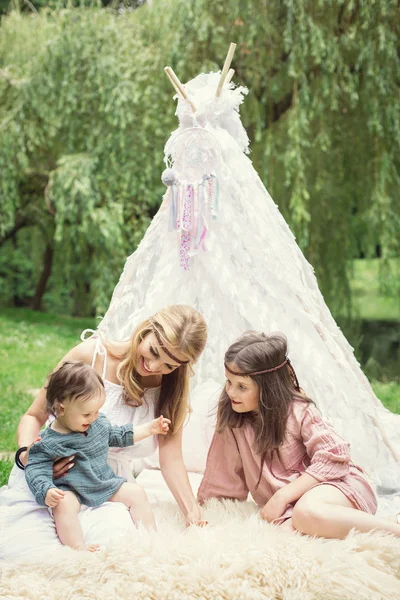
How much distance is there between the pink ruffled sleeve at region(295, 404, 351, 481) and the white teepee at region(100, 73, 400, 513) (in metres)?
0.40

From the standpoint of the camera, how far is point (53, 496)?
220 cm

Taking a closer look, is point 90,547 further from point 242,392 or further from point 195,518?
point 242,392

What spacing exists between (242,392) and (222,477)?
374mm

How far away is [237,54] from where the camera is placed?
5.66 metres

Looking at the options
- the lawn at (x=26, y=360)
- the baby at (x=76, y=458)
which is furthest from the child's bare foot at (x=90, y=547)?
the lawn at (x=26, y=360)

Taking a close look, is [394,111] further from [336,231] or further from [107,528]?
[107,528]

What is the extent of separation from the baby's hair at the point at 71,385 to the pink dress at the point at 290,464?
22.4 inches

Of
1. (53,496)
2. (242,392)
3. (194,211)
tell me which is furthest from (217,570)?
(194,211)

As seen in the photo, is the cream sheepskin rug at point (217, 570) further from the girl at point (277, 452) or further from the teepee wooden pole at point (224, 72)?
the teepee wooden pole at point (224, 72)

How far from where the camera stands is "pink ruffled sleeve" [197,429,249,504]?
266 cm

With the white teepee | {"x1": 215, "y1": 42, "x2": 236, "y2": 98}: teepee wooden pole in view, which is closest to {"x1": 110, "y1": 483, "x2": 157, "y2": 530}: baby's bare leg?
the white teepee

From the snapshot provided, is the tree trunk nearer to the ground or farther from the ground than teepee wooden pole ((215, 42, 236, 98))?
nearer to the ground

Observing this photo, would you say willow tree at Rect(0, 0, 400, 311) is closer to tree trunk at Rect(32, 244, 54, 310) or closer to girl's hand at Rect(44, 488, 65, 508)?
tree trunk at Rect(32, 244, 54, 310)

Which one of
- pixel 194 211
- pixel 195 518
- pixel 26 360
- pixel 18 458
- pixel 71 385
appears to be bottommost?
pixel 195 518
